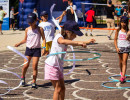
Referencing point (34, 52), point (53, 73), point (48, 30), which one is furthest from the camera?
point (48, 30)

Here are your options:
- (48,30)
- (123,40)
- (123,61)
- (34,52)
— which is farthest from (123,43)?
(48,30)

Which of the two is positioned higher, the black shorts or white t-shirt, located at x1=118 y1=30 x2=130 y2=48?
white t-shirt, located at x1=118 y1=30 x2=130 y2=48

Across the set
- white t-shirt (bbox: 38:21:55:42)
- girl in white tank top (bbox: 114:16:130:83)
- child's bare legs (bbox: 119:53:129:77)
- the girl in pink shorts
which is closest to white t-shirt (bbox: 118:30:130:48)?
girl in white tank top (bbox: 114:16:130:83)

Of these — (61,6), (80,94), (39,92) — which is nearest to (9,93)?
(39,92)

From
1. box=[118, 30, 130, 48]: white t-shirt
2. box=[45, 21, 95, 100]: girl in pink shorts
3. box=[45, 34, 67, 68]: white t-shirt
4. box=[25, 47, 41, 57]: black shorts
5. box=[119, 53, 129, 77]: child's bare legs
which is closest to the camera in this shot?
box=[45, 21, 95, 100]: girl in pink shorts

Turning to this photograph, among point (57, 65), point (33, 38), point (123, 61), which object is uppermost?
point (33, 38)

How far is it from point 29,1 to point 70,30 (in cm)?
2458

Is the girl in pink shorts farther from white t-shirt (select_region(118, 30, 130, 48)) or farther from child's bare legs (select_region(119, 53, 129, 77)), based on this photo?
white t-shirt (select_region(118, 30, 130, 48))

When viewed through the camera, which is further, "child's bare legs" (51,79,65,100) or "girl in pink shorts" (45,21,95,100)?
"child's bare legs" (51,79,65,100)

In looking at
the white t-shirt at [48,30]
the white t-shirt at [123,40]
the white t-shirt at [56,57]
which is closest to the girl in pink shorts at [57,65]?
the white t-shirt at [56,57]

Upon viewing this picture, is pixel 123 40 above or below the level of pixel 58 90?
above

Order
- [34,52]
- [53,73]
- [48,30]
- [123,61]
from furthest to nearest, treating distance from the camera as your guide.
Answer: [48,30] → [123,61] → [34,52] → [53,73]

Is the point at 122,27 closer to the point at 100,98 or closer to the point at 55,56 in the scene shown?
the point at 100,98

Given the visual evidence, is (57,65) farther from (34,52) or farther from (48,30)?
(48,30)
